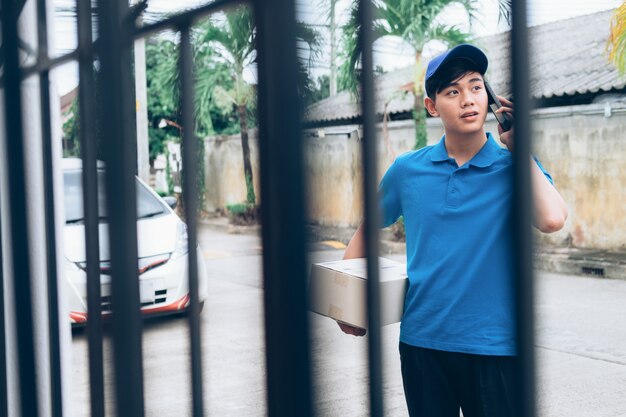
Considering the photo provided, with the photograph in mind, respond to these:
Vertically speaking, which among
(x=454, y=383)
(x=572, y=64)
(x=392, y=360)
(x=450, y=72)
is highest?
(x=572, y=64)

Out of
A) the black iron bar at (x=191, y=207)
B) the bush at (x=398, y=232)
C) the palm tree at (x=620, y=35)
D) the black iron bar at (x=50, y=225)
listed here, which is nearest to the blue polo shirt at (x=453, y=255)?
the black iron bar at (x=50, y=225)

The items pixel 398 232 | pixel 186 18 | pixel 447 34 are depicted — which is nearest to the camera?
pixel 186 18

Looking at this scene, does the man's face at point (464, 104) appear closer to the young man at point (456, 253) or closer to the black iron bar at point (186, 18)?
the young man at point (456, 253)

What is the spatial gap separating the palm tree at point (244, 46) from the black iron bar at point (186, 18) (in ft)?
0.04

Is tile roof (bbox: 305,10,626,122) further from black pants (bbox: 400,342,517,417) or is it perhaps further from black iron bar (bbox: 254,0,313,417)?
black iron bar (bbox: 254,0,313,417)

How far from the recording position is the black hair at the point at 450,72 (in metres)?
1.98

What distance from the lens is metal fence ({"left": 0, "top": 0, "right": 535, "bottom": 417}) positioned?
27.3 inches

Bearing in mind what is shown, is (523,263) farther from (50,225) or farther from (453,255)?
(453,255)

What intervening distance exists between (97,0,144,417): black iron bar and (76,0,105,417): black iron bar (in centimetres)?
12

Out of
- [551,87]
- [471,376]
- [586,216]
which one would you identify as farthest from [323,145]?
[551,87]

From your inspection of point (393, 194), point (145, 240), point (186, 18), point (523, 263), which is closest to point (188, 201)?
point (186, 18)

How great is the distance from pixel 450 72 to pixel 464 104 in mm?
128

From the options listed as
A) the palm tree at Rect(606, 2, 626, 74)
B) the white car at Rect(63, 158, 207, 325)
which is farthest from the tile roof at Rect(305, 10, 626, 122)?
the white car at Rect(63, 158, 207, 325)

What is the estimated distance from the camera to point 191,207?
1011 millimetres
